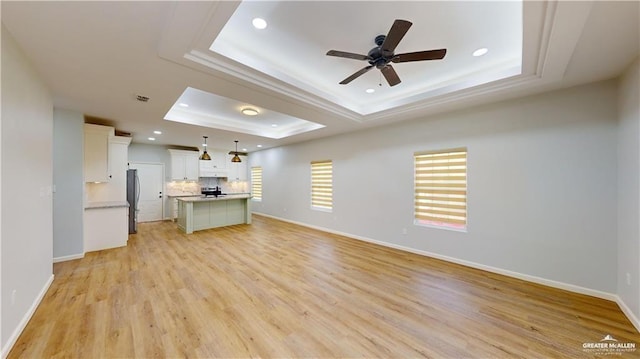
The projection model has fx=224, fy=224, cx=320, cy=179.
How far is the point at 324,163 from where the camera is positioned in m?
6.52

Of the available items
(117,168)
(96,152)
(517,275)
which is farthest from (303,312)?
(117,168)

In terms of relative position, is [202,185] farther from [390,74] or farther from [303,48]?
[390,74]

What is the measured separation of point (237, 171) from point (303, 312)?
8.05 metres

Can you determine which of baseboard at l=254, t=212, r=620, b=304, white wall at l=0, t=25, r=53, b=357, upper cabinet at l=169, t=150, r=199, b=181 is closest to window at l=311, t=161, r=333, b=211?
baseboard at l=254, t=212, r=620, b=304

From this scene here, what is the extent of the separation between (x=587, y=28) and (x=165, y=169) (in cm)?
976

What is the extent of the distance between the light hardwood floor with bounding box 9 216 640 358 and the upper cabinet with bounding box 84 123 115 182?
172 cm

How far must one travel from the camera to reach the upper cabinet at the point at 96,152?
4.54m

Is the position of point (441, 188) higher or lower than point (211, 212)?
higher

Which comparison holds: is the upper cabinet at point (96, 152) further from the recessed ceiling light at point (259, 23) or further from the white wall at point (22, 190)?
the recessed ceiling light at point (259, 23)

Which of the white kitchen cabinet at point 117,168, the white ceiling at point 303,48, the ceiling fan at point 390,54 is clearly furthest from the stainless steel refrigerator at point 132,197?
the ceiling fan at point 390,54

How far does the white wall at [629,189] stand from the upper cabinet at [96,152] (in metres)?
8.01

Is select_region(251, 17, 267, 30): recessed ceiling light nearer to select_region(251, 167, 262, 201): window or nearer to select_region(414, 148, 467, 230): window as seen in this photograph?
select_region(414, 148, 467, 230): window

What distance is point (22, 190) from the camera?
2123 millimetres

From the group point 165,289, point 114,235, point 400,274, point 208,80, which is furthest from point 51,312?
point 400,274
